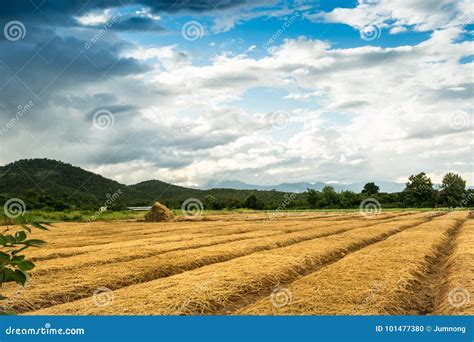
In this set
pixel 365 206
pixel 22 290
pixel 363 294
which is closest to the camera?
pixel 363 294

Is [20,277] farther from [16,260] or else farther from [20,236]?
[20,236]

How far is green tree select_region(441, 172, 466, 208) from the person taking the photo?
84.6 meters

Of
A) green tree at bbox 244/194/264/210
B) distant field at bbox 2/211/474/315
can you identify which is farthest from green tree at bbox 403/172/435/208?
distant field at bbox 2/211/474/315

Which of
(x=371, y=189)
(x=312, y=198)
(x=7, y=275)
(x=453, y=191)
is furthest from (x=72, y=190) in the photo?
(x=7, y=275)

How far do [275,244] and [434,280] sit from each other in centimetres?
958

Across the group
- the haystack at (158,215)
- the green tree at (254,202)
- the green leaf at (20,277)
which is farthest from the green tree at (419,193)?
the green leaf at (20,277)

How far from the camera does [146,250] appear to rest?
19.9 meters

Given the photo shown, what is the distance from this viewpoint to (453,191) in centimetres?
8794

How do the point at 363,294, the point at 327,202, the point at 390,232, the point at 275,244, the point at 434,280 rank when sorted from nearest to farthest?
the point at 363,294 → the point at 434,280 → the point at 275,244 → the point at 390,232 → the point at 327,202

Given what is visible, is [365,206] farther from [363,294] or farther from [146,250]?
[363,294]

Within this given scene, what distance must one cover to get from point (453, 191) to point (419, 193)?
7.09m

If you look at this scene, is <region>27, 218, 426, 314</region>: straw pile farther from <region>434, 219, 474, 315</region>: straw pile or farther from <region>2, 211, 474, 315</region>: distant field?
<region>434, 219, 474, 315</region>: straw pile

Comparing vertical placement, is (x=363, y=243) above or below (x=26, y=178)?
below

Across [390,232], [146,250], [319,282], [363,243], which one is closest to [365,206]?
[390,232]
